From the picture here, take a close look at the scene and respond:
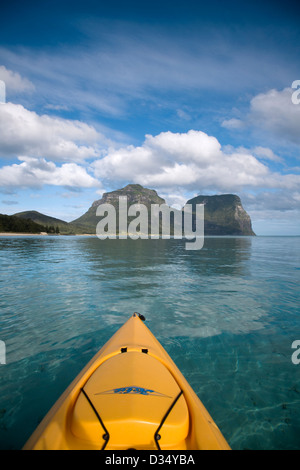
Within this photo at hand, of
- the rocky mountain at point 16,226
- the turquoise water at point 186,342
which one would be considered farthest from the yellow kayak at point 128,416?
the rocky mountain at point 16,226

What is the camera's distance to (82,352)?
284 inches

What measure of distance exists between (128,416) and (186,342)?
5726mm

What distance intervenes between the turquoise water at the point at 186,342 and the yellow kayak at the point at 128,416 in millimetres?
1934

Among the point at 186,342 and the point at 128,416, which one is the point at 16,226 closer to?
the point at 186,342

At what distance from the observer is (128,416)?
2826 mm

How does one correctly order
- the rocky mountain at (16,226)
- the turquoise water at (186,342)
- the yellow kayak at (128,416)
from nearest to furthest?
the yellow kayak at (128,416) → the turquoise water at (186,342) → the rocky mountain at (16,226)

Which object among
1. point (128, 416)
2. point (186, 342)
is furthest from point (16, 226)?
point (128, 416)

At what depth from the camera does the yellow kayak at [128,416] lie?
2.75 metres

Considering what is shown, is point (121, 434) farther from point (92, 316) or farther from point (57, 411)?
point (92, 316)

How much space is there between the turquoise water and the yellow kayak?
193cm

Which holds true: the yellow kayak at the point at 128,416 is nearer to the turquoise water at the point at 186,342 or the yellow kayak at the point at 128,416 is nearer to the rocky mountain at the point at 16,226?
the turquoise water at the point at 186,342

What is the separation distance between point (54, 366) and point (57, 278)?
12992 millimetres

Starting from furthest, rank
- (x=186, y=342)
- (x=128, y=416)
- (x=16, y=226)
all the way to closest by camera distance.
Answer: (x=16, y=226) → (x=186, y=342) → (x=128, y=416)
